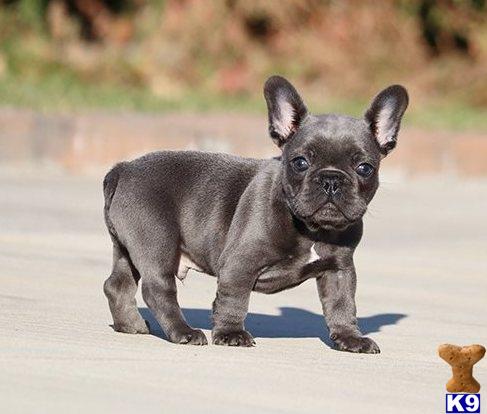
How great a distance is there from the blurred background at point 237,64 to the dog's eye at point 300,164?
12.1 metres

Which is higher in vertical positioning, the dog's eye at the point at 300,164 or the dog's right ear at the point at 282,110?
the dog's right ear at the point at 282,110

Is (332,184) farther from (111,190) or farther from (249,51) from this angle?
(249,51)

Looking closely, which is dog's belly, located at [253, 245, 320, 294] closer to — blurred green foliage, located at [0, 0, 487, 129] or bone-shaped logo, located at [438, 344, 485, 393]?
bone-shaped logo, located at [438, 344, 485, 393]

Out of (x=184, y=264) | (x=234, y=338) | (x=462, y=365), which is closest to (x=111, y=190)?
(x=184, y=264)

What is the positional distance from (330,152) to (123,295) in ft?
4.52

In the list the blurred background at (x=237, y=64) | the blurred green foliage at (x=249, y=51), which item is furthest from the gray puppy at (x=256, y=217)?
the blurred green foliage at (x=249, y=51)

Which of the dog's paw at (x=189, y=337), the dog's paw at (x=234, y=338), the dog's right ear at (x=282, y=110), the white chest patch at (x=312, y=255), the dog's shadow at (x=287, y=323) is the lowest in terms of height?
the dog's shadow at (x=287, y=323)

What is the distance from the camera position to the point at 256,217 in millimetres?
7086

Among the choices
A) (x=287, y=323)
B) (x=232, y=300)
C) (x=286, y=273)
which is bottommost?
(x=287, y=323)

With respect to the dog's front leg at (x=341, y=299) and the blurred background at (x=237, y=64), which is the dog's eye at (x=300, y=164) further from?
the blurred background at (x=237, y=64)

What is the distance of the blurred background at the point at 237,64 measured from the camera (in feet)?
64.7

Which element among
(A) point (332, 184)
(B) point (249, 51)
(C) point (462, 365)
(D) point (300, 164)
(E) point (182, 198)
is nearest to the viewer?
(C) point (462, 365)

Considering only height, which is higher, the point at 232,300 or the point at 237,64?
the point at 237,64

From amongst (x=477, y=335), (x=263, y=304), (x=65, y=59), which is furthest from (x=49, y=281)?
(x=65, y=59)
